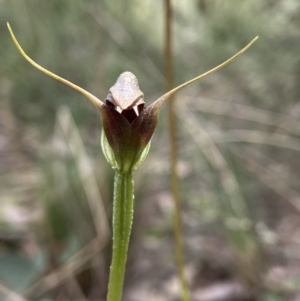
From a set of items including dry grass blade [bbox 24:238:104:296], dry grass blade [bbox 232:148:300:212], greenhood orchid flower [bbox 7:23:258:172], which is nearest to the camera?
greenhood orchid flower [bbox 7:23:258:172]

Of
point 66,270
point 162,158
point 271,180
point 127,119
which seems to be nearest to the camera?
point 127,119

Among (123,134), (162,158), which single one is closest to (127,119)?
(123,134)

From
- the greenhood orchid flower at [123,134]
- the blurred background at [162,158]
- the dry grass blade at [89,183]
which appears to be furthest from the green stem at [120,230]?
the dry grass blade at [89,183]

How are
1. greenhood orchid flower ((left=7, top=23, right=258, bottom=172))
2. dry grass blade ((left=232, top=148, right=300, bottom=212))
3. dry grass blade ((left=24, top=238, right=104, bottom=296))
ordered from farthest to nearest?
dry grass blade ((left=232, top=148, right=300, bottom=212)) < dry grass blade ((left=24, top=238, right=104, bottom=296)) < greenhood orchid flower ((left=7, top=23, right=258, bottom=172))

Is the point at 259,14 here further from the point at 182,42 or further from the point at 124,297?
the point at 124,297

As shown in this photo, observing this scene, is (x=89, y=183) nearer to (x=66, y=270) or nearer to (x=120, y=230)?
(x=66, y=270)

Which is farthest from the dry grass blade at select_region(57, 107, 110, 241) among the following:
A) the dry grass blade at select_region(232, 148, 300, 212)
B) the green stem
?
the green stem

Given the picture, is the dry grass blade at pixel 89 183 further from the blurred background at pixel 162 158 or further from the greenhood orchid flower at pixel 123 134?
the greenhood orchid flower at pixel 123 134

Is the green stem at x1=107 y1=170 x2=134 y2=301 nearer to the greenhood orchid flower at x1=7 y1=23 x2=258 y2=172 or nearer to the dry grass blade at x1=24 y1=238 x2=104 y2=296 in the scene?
the greenhood orchid flower at x1=7 y1=23 x2=258 y2=172
